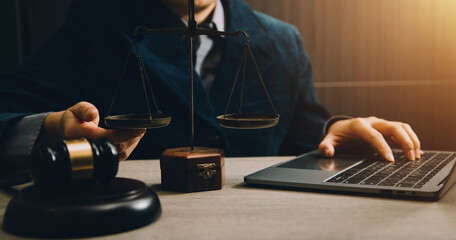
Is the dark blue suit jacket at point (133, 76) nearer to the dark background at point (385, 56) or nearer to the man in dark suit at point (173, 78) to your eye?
the man in dark suit at point (173, 78)

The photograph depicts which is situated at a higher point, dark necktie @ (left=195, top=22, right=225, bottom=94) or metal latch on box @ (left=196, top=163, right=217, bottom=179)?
dark necktie @ (left=195, top=22, right=225, bottom=94)

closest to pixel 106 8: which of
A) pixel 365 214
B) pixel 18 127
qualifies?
pixel 18 127

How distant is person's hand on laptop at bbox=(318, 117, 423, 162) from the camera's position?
1109 mm

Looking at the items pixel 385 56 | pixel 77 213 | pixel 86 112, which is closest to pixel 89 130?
pixel 86 112

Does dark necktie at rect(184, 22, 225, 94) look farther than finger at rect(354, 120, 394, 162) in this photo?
Yes

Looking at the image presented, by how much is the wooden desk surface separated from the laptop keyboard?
58 mm

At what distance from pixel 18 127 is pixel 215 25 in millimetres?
833

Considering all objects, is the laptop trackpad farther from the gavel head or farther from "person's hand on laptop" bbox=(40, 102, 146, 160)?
the gavel head

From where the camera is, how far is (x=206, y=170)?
2.74 ft

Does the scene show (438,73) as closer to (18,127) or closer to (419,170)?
(419,170)

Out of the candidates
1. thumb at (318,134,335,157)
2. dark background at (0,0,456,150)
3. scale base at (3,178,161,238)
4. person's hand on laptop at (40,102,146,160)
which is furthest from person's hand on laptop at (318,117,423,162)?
dark background at (0,0,456,150)

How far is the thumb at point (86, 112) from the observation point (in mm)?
838

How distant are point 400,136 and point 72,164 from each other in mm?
815

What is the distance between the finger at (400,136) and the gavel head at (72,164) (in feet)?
2.43
